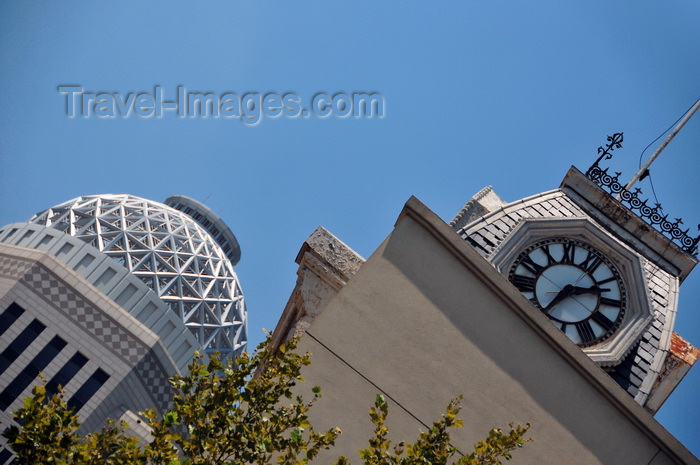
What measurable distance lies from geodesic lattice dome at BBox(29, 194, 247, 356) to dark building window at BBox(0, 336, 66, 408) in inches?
374

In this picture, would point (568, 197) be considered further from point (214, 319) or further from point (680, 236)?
point (214, 319)

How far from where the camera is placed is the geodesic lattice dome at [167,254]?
187 feet

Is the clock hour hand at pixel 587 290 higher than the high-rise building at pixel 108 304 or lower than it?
higher

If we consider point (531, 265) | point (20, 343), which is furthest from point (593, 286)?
point (20, 343)

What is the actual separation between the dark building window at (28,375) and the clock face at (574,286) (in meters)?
40.7

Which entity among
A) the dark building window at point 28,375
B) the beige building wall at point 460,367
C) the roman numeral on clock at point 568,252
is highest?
the roman numeral on clock at point 568,252

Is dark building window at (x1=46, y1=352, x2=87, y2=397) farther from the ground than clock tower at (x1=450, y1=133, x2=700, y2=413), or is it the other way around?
clock tower at (x1=450, y1=133, x2=700, y2=413)

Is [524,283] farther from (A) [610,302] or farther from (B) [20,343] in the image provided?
(B) [20,343]

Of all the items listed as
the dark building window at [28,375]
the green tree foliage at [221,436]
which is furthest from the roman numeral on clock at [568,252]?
the dark building window at [28,375]

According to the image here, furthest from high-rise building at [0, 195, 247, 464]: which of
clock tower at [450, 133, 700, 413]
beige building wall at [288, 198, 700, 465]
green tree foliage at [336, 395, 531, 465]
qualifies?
green tree foliage at [336, 395, 531, 465]

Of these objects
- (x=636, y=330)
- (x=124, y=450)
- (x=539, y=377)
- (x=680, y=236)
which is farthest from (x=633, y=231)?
(x=124, y=450)

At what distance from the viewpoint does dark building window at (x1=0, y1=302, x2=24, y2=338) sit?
4834 centimetres

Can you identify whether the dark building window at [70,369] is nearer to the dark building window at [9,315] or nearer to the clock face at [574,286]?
the dark building window at [9,315]

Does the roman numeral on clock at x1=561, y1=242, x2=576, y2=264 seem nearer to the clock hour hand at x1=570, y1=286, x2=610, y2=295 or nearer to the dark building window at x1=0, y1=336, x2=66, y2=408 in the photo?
the clock hour hand at x1=570, y1=286, x2=610, y2=295
